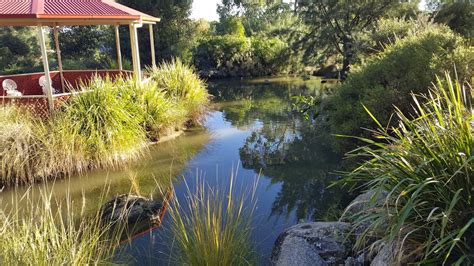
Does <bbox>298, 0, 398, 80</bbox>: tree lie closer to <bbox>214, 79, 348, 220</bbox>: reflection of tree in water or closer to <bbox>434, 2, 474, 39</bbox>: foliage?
<bbox>434, 2, 474, 39</bbox>: foliage

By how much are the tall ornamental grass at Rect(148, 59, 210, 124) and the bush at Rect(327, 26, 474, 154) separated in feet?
15.6

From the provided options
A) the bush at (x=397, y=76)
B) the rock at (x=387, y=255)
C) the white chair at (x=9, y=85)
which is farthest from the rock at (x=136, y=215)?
the white chair at (x=9, y=85)

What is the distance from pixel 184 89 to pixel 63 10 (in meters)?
3.46

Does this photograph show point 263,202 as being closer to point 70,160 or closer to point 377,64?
point 377,64

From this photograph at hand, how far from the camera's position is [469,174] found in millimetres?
2482

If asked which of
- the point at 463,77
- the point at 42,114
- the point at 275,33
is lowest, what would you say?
the point at 42,114

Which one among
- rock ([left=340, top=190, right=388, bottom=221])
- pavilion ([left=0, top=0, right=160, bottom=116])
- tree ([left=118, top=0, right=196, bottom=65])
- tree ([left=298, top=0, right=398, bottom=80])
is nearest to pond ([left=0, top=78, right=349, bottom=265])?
rock ([left=340, top=190, right=388, bottom=221])

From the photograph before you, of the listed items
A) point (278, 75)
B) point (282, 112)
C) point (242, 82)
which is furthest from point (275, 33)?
point (282, 112)

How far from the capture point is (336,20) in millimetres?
17141

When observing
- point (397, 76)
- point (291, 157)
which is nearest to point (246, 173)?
point (291, 157)

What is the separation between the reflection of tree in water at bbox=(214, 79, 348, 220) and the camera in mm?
5619

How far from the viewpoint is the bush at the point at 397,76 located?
549cm

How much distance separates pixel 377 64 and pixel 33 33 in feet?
82.7

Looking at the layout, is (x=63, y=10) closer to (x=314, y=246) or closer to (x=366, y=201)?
(x=314, y=246)
